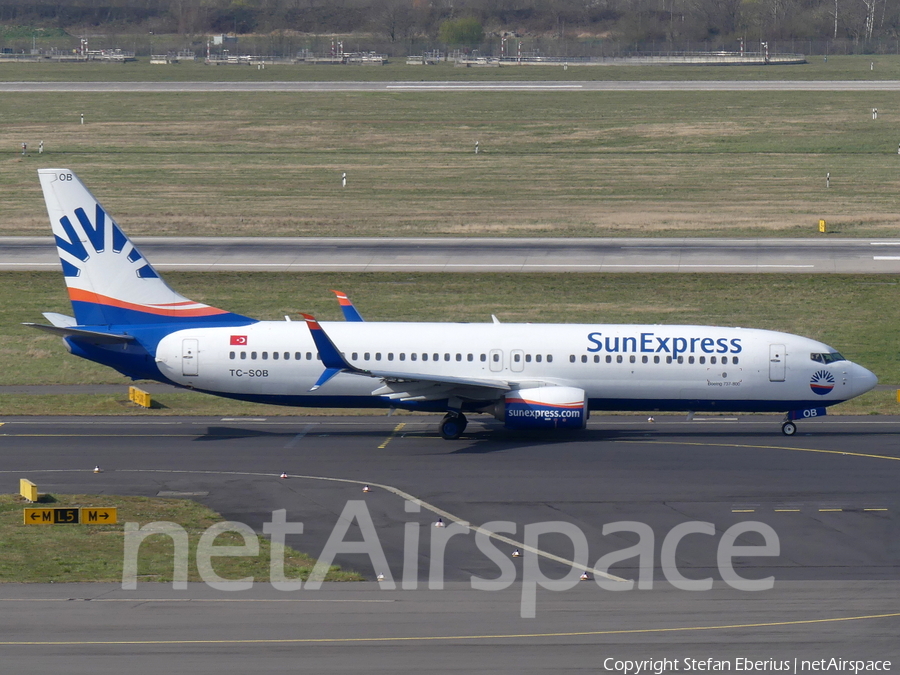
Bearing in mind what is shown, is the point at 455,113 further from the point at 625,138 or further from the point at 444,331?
the point at 444,331

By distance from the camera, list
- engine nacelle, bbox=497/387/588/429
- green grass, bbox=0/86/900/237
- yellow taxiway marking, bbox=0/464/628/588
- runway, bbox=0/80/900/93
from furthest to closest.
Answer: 1. runway, bbox=0/80/900/93
2. green grass, bbox=0/86/900/237
3. engine nacelle, bbox=497/387/588/429
4. yellow taxiway marking, bbox=0/464/628/588

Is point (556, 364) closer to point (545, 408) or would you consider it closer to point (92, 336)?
point (545, 408)

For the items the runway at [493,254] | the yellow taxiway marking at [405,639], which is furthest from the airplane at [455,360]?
the runway at [493,254]

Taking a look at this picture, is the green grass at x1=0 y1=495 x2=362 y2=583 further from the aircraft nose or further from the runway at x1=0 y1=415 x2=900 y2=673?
the aircraft nose

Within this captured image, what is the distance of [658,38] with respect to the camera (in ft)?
634

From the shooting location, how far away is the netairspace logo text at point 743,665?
20.3m

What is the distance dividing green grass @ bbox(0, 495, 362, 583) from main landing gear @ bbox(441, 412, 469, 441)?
33.9 feet

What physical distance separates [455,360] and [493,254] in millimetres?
28534

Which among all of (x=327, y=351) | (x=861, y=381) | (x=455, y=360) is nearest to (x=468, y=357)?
(x=455, y=360)

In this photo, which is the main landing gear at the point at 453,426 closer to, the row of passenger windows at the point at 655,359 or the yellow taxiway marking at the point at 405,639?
the row of passenger windows at the point at 655,359

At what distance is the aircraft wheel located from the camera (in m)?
39.3

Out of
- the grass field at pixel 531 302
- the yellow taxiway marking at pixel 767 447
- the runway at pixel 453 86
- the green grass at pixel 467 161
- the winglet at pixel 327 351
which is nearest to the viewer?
the winglet at pixel 327 351

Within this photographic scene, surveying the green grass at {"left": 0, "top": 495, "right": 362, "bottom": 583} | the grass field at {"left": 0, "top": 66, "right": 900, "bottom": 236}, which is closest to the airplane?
the green grass at {"left": 0, "top": 495, "right": 362, "bottom": 583}

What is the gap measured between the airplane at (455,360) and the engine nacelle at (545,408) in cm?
32
